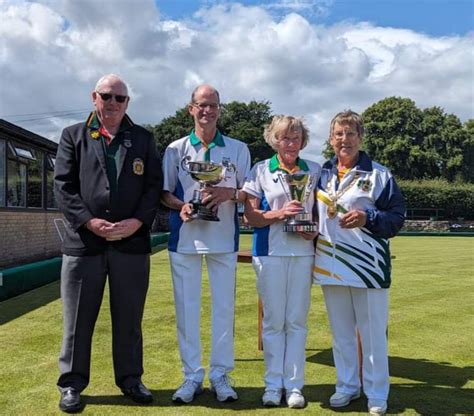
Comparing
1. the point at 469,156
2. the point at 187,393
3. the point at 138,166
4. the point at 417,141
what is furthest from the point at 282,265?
the point at 469,156

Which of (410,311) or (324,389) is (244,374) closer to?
(324,389)

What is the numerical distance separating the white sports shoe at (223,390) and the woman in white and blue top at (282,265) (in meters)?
0.24

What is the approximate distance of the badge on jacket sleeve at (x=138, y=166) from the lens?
385 cm

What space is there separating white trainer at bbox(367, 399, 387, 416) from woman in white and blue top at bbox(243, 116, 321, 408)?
1.60 ft

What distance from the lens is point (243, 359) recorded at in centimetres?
501

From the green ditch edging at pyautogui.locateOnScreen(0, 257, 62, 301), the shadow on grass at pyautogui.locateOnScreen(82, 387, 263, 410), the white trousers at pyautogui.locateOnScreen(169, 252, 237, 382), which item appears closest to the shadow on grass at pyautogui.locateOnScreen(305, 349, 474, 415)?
the shadow on grass at pyautogui.locateOnScreen(82, 387, 263, 410)

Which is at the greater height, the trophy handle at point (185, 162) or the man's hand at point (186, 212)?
the trophy handle at point (185, 162)

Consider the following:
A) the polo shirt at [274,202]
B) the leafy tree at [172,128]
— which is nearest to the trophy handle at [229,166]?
the polo shirt at [274,202]

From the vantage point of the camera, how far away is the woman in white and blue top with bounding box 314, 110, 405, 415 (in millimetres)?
3648

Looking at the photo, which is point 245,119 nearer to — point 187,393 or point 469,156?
point 469,156

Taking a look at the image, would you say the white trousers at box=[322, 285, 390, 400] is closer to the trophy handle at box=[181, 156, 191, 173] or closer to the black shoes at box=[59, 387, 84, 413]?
the trophy handle at box=[181, 156, 191, 173]

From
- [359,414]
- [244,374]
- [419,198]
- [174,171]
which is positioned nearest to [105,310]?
[244,374]

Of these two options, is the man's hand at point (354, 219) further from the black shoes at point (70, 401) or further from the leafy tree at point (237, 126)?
the leafy tree at point (237, 126)

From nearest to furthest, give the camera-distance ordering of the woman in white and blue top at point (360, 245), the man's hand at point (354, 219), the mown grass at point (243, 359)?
the man's hand at point (354, 219), the woman in white and blue top at point (360, 245), the mown grass at point (243, 359)
